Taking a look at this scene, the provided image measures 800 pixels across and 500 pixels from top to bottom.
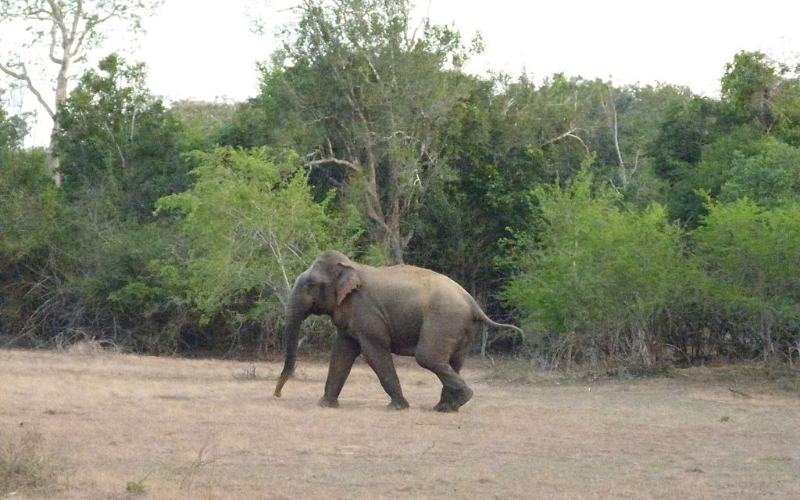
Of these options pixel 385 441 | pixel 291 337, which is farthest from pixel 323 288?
pixel 385 441

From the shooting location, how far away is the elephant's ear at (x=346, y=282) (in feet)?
51.4

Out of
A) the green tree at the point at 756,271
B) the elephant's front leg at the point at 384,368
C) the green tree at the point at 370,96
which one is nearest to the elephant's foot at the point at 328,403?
the elephant's front leg at the point at 384,368

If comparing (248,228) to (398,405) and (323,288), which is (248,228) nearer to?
(323,288)

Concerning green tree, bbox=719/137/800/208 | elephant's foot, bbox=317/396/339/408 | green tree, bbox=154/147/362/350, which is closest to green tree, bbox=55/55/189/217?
green tree, bbox=154/147/362/350

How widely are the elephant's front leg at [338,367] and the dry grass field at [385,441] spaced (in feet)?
0.97

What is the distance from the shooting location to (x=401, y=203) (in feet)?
108

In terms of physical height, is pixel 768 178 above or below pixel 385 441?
above

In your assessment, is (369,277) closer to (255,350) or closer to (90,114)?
(255,350)

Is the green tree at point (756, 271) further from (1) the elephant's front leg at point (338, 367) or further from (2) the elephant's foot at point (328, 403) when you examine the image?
(2) the elephant's foot at point (328, 403)

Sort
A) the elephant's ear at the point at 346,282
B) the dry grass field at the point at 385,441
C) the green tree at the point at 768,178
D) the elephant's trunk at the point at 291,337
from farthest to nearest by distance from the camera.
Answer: the green tree at the point at 768,178
the elephant's trunk at the point at 291,337
the elephant's ear at the point at 346,282
the dry grass field at the point at 385,441

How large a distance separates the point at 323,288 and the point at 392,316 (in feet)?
3.31

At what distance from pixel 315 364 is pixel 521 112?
10.6 meters

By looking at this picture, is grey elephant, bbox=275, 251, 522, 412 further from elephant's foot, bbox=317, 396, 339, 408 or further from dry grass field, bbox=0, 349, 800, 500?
dry grass field, bbox=0, 349, 800, 500

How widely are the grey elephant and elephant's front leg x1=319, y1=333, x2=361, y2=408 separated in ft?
0.04
